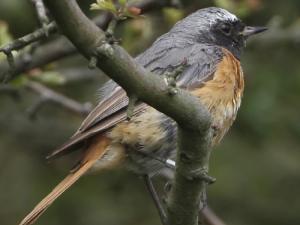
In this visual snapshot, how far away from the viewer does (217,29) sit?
6.37m

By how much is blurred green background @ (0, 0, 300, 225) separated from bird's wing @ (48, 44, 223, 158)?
75.6 inches

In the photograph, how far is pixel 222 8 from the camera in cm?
650

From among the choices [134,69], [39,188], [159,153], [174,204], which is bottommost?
[39,188]

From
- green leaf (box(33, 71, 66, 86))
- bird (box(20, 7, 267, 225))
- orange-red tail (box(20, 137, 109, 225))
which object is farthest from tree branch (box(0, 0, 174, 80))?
orange-red tail (box(20, 137, 109, 225))

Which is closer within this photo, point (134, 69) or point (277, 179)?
point (134, 69)

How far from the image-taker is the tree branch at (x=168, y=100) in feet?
11.1

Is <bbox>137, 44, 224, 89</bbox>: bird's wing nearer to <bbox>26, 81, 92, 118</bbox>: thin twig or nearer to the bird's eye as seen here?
the bird's eye

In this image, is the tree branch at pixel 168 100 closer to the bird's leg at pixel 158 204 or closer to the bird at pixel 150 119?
the bird's leg at pixel 158 204

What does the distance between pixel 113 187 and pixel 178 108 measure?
4083 millimetres

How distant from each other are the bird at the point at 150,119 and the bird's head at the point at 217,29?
31 cm

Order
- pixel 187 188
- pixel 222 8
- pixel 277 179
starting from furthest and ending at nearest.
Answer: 1. pixel 277 179
2. pixel 222 8
3. pixel 187 188

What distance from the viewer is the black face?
6.37 meters

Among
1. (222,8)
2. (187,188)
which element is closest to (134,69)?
(187,188)

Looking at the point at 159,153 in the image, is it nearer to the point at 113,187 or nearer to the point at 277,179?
the point at 113,187
